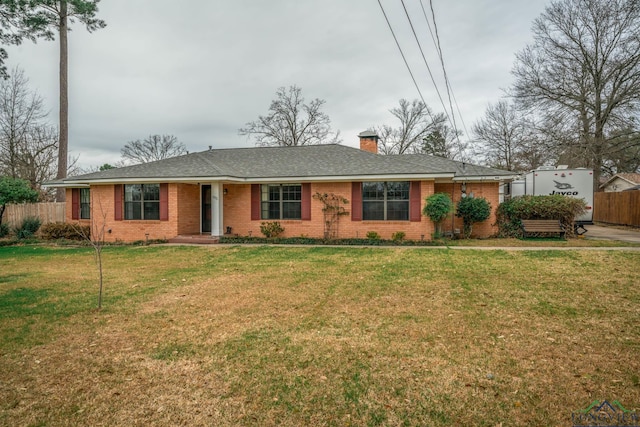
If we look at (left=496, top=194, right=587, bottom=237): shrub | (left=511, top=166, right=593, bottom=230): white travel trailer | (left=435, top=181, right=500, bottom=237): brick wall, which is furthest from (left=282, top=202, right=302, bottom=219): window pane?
(left=511, top=166, right=593, bottom=230): white travel trailer

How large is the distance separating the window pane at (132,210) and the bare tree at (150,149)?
25.5 m

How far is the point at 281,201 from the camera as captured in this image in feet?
50.6

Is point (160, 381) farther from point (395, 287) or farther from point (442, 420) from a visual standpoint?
point (395, 287)

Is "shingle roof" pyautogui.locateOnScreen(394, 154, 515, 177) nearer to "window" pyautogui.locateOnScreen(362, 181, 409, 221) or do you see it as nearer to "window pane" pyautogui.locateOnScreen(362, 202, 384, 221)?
"window" pyautogui.locateOnScreen(362, 181, 409, 221)

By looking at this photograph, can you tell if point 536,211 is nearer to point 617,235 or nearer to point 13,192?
point 617,235

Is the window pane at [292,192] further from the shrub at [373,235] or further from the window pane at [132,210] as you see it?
the window pane at [132,210]

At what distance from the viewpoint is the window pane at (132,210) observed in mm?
15398

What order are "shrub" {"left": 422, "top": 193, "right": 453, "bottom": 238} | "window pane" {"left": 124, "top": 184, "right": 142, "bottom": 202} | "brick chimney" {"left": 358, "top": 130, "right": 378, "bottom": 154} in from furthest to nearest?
"brick chimney" {"left": 358, "top": 130, "right": 378, "bottom": 154} → "window pane" {"left": 124, "top": 184, "right": 142, "bottom": 202} → "shrub" {"left": 422, "top": 193, "right": 453, "bottom": 238}

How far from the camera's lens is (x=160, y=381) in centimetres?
347

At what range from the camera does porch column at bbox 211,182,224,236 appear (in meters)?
15.2

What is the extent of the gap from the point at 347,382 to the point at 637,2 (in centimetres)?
2608

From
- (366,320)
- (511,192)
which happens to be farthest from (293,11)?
(511,192)

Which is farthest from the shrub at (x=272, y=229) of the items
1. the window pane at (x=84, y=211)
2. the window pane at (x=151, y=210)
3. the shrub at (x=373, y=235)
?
the window pane at (x=84, y=211)

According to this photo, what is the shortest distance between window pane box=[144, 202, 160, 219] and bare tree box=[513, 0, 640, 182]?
25.0 metres
